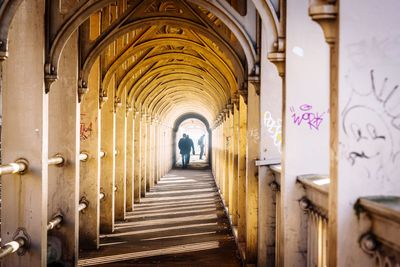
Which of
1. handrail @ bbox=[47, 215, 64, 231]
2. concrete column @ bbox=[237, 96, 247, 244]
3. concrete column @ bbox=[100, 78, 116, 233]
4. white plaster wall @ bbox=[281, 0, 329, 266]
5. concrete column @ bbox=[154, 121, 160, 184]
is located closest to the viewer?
white plaster wall @ bbox=[281, 0, 329, 266]

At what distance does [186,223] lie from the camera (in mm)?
11258

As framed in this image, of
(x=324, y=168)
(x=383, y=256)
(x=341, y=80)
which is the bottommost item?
(x=383, y=256)

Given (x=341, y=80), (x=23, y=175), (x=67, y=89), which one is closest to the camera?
(x=341, y=80)

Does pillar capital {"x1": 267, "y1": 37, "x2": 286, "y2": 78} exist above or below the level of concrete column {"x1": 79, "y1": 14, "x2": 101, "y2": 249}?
above

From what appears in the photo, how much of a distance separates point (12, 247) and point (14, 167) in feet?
2.74

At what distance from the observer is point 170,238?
950 cm

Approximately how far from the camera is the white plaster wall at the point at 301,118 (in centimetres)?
426

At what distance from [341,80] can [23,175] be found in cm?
413

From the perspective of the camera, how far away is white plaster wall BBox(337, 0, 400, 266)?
2.50 m

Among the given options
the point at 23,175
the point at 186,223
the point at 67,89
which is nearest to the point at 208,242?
the point at 186,223

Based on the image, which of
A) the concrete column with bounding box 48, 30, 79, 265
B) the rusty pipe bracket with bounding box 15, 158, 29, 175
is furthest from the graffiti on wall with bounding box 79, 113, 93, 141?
the rusty pipe bracket with bounding box 15, 158, 29, 175

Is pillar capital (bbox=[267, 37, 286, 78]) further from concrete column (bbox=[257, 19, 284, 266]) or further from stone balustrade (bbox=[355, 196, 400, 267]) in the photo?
stone balustrade (bbox=[355, 196, 400, 267])

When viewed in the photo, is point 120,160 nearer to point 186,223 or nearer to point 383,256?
point 186,223

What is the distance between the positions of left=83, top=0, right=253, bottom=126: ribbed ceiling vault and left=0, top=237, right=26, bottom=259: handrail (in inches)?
120
